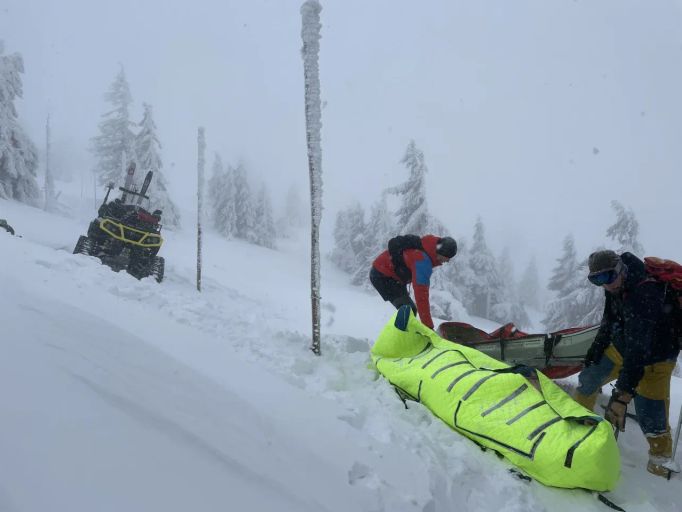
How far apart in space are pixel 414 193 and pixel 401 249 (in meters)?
16.4

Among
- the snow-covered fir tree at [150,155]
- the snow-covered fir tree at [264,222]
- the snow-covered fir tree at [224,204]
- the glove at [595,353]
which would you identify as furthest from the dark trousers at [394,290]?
the snow-covered fir tree at [264,222]

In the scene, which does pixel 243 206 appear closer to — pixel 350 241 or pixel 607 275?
pixel 350 241

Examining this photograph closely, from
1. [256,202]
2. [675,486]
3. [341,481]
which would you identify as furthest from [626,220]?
[256,202]

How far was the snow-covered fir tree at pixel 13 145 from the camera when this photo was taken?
21.6 m

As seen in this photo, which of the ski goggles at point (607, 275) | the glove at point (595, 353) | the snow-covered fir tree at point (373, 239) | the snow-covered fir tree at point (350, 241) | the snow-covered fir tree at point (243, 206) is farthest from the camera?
the snow-covered fir tree at point (243, 206)

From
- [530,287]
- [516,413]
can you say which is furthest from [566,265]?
[516,413]

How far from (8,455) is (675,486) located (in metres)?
4.64

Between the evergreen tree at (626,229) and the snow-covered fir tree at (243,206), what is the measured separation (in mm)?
31686

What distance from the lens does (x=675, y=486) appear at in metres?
3.63

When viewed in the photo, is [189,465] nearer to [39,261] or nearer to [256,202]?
[39,261]

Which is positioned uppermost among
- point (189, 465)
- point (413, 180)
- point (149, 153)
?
point (149, 153)

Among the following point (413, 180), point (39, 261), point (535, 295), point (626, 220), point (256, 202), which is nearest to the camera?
point (39, 261)

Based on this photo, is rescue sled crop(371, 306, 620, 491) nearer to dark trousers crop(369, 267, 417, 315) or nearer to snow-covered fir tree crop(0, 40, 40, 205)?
dark trousers crop(369, 267, 417, 315)

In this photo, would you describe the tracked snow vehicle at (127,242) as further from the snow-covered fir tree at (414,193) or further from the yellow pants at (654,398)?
the snow-covered fir tree at (414,193)
